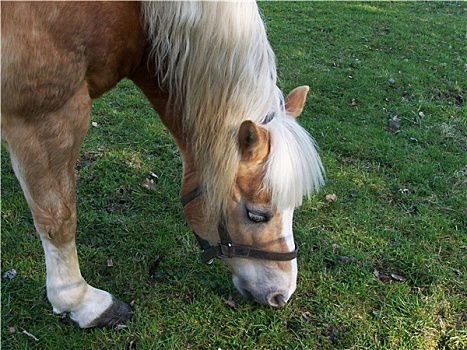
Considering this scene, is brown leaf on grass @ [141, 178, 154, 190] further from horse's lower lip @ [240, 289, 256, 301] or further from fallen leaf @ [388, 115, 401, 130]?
fallen leaf @ [388, 115, 401, 130]

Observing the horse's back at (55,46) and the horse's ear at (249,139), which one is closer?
the horse's back at (55,46)

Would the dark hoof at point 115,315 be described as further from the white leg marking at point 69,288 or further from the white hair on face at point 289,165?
the white hair on face at point 289,165

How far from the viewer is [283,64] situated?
6.74 metres

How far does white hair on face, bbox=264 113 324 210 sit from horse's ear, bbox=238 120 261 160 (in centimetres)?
9

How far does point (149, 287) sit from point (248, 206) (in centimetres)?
107

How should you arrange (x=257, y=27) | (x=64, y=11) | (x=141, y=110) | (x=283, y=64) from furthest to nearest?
(x=283, y=64) → (x=141, y=110) → (x=257, y=27) → (x=64, y=11)

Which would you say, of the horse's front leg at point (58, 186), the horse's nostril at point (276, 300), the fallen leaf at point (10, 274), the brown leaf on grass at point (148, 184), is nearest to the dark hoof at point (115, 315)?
the horse's front leg at point (58, 186)

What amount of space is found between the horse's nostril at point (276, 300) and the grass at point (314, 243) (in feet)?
0.69

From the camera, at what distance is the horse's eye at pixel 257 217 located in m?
2.24

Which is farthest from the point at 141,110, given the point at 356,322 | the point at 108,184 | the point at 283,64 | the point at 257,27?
the point at 356,322

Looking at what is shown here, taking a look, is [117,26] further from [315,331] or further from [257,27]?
[315,331]

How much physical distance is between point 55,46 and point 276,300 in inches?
69.3

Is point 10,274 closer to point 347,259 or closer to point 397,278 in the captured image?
point 347,259

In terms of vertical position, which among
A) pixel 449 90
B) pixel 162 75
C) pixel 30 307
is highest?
pixel 162 75
